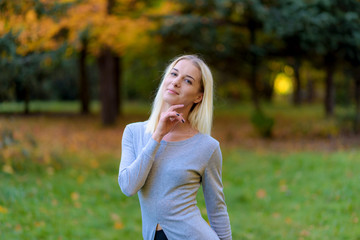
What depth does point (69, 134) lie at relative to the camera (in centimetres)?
1359

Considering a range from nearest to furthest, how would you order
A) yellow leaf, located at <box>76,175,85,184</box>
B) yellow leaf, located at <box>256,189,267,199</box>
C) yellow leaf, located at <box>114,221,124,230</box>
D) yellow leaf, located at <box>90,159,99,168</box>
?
1. yellow leaf, located at <box>114,221,124,230</box>
2. yellow leaf, located at <box>256,189,267,199</box>
3. yellow leaf, located at <box>76,175,85,184</box>
4. yellow leaf, located at <box>90,159,99,168</box>

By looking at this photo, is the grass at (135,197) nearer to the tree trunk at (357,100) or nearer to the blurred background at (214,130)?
the blurred background at (214,130)

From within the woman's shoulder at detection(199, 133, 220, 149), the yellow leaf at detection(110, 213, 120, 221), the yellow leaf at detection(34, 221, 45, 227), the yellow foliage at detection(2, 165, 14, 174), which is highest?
the woman's shoulder at detection(199, 133, 220, 149)

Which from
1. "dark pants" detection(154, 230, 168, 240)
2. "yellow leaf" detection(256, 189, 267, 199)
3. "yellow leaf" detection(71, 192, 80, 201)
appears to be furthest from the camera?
"yellow leaf" detection(256, 189, 267, 199)

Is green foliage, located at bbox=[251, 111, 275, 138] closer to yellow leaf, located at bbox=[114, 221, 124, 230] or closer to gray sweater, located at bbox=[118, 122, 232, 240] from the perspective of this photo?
yellow leaf, located at bbox=[114, 221, 124, 230]

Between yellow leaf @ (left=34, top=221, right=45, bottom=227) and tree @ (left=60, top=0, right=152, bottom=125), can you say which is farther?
tree @ (left=60, top=0, right=152, bottom=125)

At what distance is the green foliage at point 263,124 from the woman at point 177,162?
10.7m

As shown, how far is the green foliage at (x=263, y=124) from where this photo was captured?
12562mm

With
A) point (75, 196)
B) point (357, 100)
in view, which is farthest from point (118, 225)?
point (357, 100)

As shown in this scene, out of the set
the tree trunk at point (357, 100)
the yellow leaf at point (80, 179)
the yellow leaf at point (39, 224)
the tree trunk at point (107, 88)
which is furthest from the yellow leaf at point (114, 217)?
the tree trunk at point (107, 88)

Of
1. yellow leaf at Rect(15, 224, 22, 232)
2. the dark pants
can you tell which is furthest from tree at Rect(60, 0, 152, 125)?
the dark pants

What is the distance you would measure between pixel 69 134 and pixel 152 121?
1202 centimetres

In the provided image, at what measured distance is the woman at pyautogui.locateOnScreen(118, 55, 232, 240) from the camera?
6.47ft

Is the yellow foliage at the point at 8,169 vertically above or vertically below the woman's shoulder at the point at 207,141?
A: below
